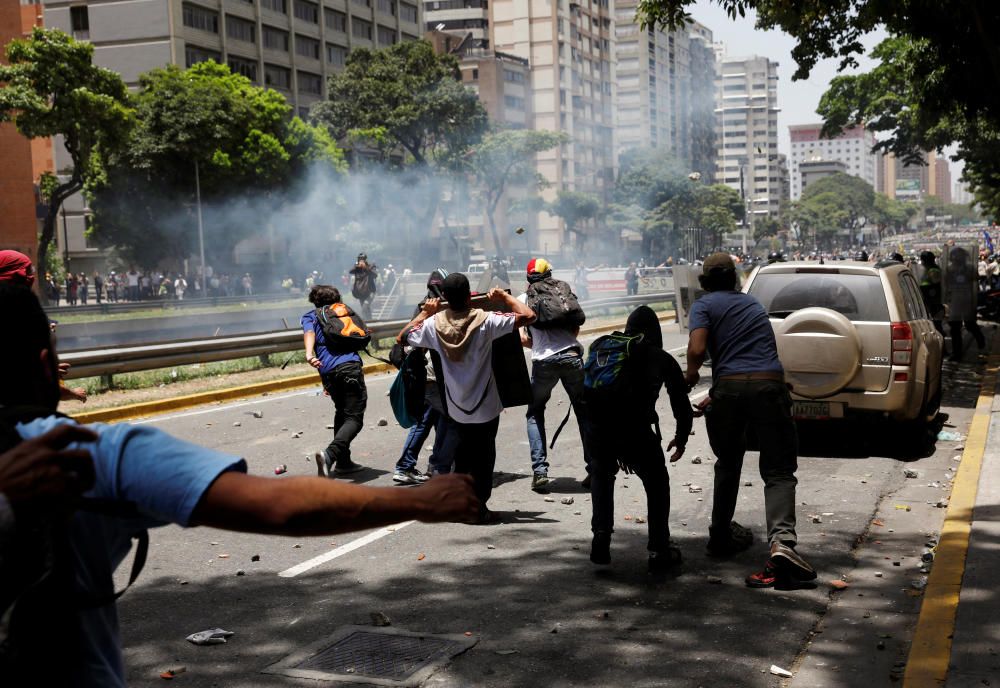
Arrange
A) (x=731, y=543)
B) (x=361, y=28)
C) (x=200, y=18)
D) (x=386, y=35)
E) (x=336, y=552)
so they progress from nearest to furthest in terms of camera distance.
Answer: (x=731, y=543) → (x=336, y=552) → (x=200, y=18) → (x=361, y=28) → (x=386, y=35)

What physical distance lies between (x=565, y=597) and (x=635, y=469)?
0.88 m

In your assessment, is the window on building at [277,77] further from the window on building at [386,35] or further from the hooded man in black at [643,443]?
the hooded man in black at [643,443]

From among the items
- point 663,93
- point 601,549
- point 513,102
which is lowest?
point 601,549

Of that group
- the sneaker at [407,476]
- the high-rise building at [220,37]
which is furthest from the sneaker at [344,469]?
the high-rise building at [220,37]

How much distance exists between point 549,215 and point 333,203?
43107 mm

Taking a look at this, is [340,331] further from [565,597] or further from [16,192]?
[16,192]

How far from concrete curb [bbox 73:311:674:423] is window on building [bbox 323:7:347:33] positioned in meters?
75.6

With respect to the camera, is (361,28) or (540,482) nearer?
(540,482)

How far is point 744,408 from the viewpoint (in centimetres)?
631

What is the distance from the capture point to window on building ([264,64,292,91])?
80.9 meters

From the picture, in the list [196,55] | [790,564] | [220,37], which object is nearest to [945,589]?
[790,564]

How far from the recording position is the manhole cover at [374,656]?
485 centimetres

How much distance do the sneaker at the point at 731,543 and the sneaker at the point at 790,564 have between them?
668mm

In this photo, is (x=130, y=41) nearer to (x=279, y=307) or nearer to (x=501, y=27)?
(x=279, y=307)
